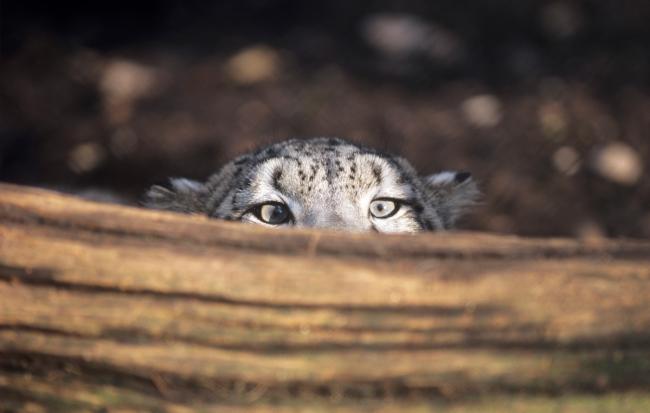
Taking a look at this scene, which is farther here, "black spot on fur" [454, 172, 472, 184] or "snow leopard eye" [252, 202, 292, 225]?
"black spot on fur" [454, 172, 472, 184]

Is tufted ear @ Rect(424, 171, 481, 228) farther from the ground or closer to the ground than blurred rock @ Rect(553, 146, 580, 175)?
closer to the ground

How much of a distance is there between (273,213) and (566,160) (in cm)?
300

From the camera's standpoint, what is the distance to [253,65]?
6.30 meters

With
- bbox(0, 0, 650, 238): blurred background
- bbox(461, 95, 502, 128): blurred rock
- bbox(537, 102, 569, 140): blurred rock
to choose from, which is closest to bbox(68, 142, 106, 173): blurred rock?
bbox(0, 0, 650, 238): blurred background

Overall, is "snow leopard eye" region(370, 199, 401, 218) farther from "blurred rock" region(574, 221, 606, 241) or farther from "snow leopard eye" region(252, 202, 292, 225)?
"blurred rock" region(574, 221, 606, 241)

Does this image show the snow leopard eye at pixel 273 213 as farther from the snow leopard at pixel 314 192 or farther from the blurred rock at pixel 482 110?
the blurred rock at pixel 482 110

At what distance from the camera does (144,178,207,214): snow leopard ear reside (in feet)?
11.6

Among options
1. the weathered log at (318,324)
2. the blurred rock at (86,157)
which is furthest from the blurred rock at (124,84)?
the weathered log at (318,324)

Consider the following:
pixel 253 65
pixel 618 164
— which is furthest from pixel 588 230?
pixel 253 65

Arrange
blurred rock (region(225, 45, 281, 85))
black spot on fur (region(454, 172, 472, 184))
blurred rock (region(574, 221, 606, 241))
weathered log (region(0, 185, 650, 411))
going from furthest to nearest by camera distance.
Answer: blurred rock (region(225, 45, 281, 85))
blurred rock (region(574, 221, 606, 241))
black spot on fur (region(454, 172, 472, 184))
weathered log (region(0, 185, 650, 411))

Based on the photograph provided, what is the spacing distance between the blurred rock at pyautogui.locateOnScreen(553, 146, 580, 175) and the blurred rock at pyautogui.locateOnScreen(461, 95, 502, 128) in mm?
523

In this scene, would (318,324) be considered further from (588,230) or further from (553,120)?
(553,120)

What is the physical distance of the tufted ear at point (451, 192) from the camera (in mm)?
3697

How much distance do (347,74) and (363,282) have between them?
4503 millimetres
